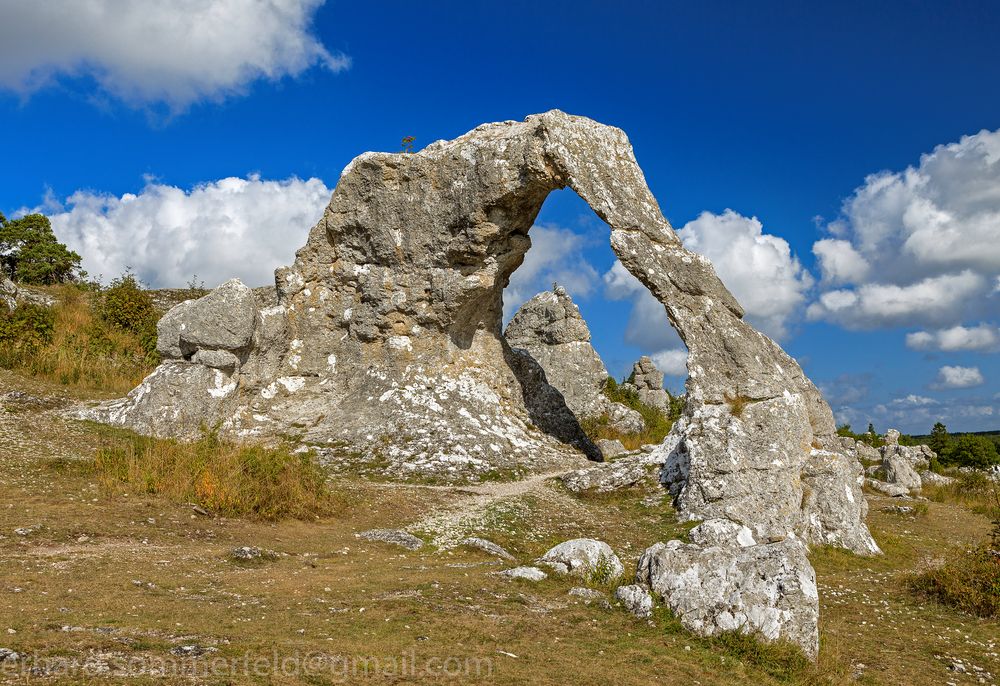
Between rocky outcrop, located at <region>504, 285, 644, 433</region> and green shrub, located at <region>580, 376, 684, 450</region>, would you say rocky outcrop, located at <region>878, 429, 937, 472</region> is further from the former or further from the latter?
rocky outcrop, located at <region>504, 285, 644, 433</region>

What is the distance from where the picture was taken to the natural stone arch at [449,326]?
14.7 meters

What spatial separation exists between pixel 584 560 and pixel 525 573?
0.83 meters

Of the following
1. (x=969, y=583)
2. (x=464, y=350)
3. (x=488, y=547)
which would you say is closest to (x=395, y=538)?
(x=488, y=547)

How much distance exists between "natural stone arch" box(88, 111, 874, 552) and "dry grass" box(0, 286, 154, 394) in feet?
12.7

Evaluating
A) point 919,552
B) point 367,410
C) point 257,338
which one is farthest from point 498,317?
point 919,552

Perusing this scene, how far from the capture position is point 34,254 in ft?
117

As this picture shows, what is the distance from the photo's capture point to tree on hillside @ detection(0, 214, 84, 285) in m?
35.1

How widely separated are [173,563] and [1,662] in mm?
3934

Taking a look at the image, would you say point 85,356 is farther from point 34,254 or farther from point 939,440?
point 939,440

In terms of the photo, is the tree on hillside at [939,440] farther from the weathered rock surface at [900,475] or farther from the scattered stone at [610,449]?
the scattered stone at [610,449]

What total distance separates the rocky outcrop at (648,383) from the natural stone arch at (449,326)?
15.3m

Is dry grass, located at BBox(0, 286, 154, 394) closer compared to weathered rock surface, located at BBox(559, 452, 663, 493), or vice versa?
weathered rock surface, located at BBox(559, 452, 663, 493)

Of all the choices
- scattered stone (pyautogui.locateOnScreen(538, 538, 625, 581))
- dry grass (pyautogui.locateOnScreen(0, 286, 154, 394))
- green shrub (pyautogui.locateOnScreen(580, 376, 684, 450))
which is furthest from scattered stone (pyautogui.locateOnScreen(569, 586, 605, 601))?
dry grass (pyautogui.locateOnScreen(0, 286, 154, 394))

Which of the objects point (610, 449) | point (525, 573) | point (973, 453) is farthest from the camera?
point (973, 453)
